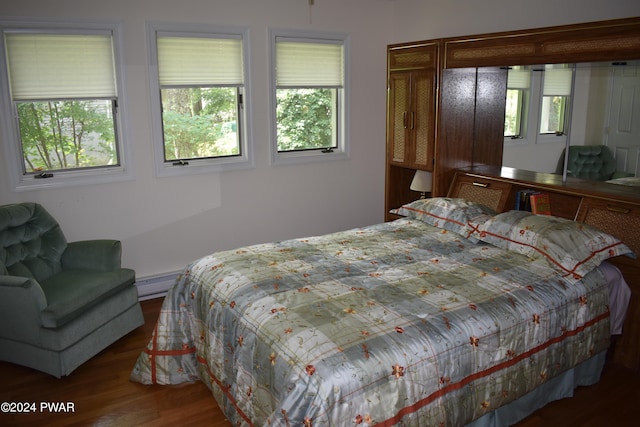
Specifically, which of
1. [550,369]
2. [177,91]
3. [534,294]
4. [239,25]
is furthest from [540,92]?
[177,91]

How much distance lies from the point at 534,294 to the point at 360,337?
1057 mm

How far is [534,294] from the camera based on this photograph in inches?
108

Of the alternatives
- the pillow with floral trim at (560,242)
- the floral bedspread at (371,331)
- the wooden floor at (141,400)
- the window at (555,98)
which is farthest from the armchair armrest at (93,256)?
the window at (555,98)

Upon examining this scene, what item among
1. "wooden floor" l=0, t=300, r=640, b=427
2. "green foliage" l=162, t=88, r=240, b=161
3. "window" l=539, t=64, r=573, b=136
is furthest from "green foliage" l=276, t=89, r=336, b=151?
"wooden floor" l=0, t=300, r=640, b=427

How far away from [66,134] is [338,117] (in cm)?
244

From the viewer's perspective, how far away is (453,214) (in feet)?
12.4

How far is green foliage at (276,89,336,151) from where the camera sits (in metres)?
4.99

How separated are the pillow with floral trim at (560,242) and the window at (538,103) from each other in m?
0.81

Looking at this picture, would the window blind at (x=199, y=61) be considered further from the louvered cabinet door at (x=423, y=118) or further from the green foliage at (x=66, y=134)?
the louvered cabinet door at (x=423, y=118)

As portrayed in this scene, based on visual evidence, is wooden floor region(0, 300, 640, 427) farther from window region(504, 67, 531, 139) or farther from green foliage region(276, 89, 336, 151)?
green foliage region(276, 89, 336, 151)

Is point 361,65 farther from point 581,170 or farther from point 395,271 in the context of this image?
point 395,271

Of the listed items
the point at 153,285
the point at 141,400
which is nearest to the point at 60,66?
the point at 153,285

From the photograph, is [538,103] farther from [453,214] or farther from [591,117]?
[453,214]

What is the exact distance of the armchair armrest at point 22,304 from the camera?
3102mm
